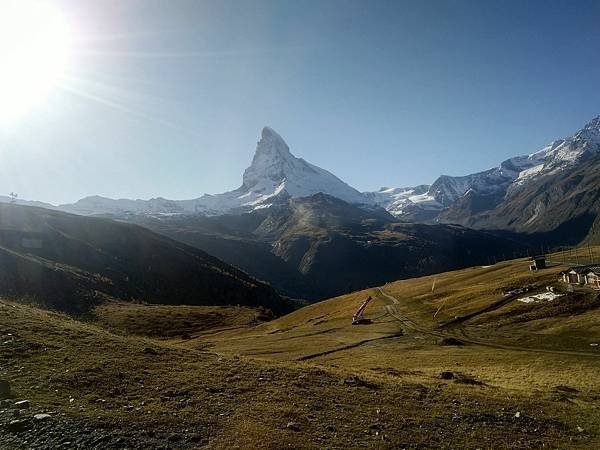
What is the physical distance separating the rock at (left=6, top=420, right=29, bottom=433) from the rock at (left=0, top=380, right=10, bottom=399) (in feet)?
10.8

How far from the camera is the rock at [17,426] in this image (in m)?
18.3

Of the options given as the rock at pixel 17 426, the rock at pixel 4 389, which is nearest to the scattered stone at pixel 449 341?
the rock at pixel 4 389

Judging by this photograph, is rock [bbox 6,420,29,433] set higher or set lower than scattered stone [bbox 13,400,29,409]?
lower

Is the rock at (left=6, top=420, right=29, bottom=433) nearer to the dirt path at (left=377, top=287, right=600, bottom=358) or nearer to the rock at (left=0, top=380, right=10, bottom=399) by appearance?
the rock at (left=0, top=380, right=10, bottom=399)

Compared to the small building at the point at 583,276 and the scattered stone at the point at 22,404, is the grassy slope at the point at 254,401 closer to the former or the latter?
the scattered stone at the point at 22,404

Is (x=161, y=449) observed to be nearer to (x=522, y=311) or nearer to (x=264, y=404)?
(x=264, y=404)

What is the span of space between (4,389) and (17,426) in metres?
4.28

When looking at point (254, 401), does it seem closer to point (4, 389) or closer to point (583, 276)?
point (4, 389)

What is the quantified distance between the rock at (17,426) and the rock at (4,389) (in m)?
3.30

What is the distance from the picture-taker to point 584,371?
174 ft

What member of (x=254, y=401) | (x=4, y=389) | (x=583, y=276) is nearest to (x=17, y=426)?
(x=4, y=389)

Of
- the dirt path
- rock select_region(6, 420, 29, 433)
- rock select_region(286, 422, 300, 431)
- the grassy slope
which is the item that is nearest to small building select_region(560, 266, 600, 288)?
the dirt path

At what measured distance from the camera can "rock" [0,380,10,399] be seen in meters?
21.3

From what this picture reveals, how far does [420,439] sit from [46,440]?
691 inches
